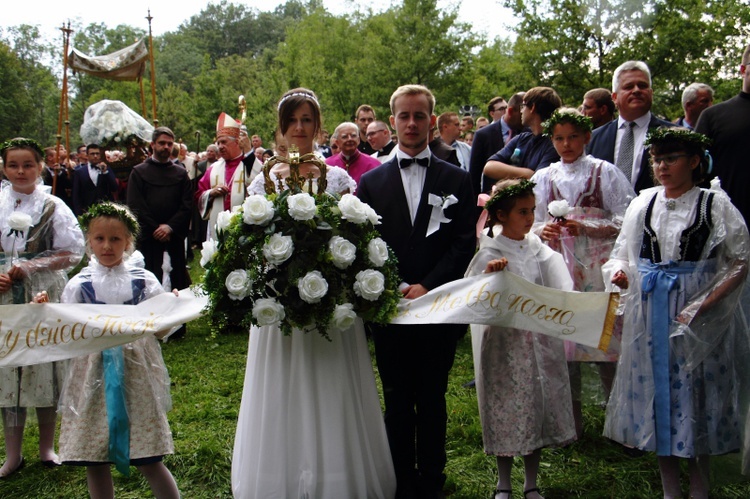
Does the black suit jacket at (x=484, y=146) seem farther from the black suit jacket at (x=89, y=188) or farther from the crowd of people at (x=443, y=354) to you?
the black suit jacket at (x=89, y=188)

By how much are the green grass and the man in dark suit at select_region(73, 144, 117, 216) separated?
7.74 meters

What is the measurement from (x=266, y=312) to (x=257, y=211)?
54 centimetres

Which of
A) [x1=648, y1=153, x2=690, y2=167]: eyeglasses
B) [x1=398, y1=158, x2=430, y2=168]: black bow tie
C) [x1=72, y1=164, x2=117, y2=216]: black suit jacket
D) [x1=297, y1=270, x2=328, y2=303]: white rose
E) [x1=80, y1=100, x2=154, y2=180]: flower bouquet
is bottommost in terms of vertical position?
[x1=297, y1=270, x2=328, y2=303]: white rose

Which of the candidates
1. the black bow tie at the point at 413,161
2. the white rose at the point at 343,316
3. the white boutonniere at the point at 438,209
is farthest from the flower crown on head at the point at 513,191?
the white rose at the point at 343,316

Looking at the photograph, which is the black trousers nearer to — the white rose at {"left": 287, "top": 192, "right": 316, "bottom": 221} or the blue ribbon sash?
the white rose at {"left": 287, "top": 192, "right": 316, "bottom": 221}

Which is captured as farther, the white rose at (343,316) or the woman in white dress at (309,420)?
the woman in white dress at (309,420)

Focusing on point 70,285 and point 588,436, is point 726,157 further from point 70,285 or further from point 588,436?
point 70,285

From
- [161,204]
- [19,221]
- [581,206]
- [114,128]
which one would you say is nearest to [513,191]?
[581,206]

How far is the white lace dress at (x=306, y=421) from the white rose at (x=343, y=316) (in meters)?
0.27

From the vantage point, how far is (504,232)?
14.0 ft

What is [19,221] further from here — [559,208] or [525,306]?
[559,208]

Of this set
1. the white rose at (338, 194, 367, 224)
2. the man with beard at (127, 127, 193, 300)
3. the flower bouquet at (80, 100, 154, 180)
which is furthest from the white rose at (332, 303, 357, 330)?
the flower bouquet at (80, 100, 154, 180)

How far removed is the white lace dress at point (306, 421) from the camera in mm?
3791

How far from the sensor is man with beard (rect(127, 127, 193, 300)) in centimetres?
873
